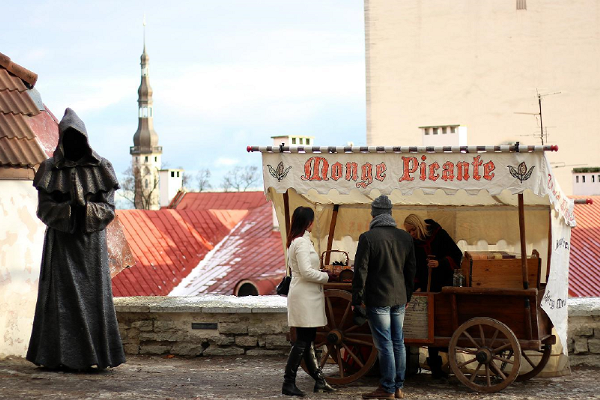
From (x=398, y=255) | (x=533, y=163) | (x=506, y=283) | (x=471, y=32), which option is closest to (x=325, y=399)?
(x=398, y=255)

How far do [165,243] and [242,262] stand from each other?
2196 mm

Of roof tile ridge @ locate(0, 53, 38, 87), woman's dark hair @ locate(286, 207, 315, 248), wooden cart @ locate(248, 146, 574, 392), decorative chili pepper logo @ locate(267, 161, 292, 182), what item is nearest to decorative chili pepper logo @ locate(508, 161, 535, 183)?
wooden cart @ locate(248, 146, 574, 392)

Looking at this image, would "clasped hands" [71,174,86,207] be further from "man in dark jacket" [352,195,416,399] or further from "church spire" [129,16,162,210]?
"church spire" [129,16,162,210]

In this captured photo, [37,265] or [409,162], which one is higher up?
[409,162]

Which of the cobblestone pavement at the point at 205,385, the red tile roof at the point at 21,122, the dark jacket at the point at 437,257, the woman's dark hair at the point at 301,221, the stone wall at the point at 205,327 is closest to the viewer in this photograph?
the cobblestone pavement at the point at 205,385

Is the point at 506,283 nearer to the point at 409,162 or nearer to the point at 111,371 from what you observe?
the point at 409,162

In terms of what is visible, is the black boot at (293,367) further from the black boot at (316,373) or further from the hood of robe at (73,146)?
the hood of robe at (73,146)

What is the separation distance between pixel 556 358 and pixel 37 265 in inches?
199

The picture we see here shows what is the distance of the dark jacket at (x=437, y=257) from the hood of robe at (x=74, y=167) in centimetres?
282

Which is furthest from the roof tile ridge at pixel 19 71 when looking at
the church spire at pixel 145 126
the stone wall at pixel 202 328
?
the church spire at pixel 145 126

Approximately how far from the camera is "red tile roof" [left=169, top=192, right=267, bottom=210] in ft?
127

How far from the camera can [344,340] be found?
8.70m

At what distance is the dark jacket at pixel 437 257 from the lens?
8.91 meters

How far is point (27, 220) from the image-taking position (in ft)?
31.7
